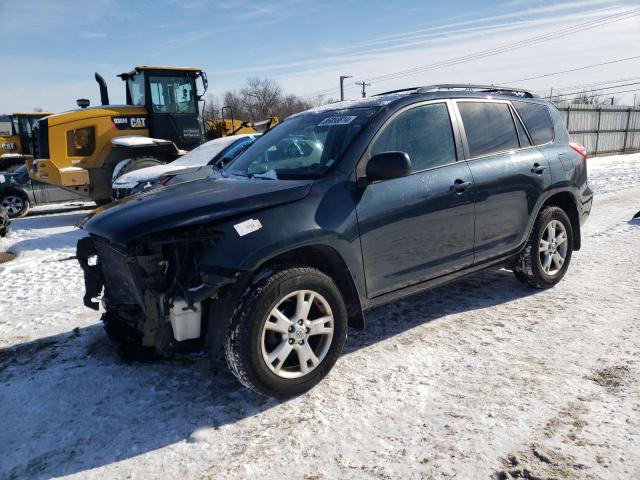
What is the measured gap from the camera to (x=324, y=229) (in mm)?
3086

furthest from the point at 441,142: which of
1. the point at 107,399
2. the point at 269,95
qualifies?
the point at 269,95

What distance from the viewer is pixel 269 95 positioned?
7275 cm

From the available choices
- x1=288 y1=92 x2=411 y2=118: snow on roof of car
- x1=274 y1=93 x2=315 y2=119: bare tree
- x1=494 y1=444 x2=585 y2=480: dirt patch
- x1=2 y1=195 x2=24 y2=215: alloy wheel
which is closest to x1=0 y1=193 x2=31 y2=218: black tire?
x1=2 y1=195 x2=24 y2=215: alloy wheel

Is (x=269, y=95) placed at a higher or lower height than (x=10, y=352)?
higher

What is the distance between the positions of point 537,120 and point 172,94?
9.36 meters

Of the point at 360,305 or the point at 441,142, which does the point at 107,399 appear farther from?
the point at 441,142

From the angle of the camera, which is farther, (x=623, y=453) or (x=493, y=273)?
(x=493, y=273)

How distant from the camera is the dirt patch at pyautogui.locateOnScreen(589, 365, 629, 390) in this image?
3.01m

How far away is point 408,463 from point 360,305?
3.83ft

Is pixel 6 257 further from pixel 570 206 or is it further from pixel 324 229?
pixel 570 206

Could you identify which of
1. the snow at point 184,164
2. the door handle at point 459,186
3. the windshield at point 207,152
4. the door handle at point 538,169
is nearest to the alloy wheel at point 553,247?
the door handle at point 538,169

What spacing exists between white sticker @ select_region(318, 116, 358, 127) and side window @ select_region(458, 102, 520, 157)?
106 cm

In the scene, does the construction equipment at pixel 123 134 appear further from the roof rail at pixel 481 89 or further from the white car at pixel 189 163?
the roof rail at pixel 481 89

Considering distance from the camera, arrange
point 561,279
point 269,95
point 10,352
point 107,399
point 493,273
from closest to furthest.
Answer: point 107,399 → point 10,352 → point 561,279 → point 493,273 → point 269,95
